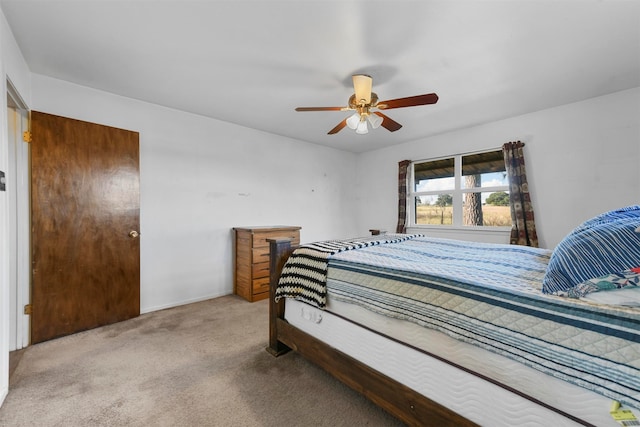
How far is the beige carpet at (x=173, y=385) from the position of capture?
4.71ft

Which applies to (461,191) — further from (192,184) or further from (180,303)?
(180,303)

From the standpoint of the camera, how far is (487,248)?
212 cm

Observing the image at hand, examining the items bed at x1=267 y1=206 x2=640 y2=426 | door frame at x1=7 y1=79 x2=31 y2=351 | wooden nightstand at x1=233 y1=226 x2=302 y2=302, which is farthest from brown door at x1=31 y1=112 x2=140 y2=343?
bed at x1=267 y1=206 x2=640 y2=426

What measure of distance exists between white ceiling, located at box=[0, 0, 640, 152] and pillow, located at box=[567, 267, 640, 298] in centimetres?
161

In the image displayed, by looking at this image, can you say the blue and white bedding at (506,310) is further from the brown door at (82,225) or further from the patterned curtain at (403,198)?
the patterned curtain at (403,198)

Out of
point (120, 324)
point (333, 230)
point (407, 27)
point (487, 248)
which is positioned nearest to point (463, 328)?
point (487, 248)

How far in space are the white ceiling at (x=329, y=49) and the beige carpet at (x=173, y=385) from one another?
91.8 inches

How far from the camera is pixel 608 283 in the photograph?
0.90 metres

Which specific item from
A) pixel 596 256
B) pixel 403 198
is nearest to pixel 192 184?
pixel 403 198

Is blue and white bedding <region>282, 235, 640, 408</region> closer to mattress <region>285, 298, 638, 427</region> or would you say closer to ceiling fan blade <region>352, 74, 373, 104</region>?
mattress <region>285, 298, 638, 427</region>

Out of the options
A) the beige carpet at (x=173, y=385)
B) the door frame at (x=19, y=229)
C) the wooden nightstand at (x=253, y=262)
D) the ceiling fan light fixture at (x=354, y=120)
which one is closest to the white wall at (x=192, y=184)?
the wooden nightstand at (x=253, y=262)

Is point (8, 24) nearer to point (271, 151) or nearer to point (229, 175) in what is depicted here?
point (229, 175)

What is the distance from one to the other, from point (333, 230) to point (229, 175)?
2230 mm

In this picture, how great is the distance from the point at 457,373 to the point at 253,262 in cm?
258
